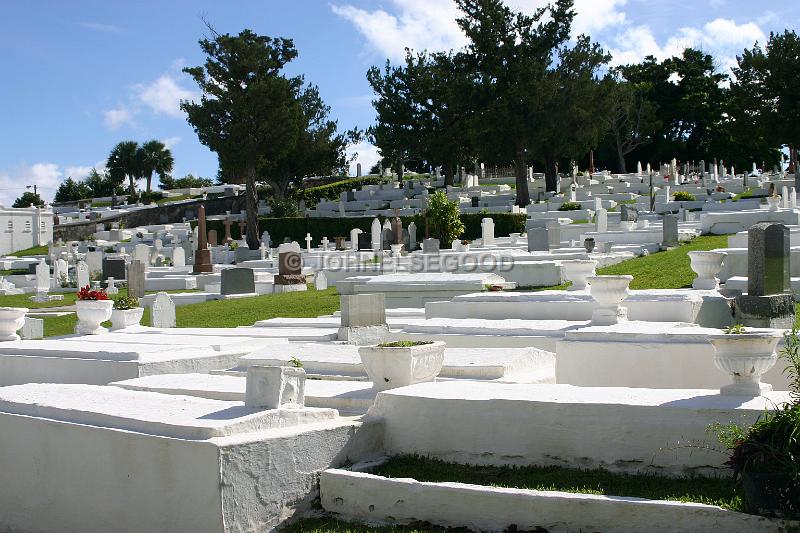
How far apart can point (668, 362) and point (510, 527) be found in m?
4.68

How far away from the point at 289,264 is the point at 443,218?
11.2m

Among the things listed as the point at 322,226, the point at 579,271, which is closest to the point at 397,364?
the point at 579,271

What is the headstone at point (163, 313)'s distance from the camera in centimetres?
1719

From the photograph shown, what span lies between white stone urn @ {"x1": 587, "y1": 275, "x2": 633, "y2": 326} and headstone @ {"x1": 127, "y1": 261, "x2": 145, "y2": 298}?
45.3 feet

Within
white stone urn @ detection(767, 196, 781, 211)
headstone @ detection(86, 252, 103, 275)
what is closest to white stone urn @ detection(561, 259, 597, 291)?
white stone urn @ detection(767, 196, 781, 211)

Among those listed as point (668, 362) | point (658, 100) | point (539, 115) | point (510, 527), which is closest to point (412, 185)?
point (539, 115)

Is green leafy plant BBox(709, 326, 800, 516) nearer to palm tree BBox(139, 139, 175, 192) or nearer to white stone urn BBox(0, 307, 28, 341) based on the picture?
white stone urn BBox(0, 307, 28, 341)

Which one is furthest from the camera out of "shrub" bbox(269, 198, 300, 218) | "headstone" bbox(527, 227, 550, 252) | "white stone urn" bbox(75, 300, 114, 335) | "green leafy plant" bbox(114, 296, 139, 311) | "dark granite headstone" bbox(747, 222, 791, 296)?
"shrub" bbox(269, 198, 300, 218)

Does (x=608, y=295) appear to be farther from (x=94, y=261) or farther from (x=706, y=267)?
(x=94, y=261)

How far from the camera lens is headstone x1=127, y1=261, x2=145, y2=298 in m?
22.9

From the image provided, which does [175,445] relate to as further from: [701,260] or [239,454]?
[701,260]

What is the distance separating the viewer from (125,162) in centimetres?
9950

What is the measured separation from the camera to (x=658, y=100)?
76625 mm

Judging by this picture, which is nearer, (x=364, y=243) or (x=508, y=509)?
(x=508, y=509)
